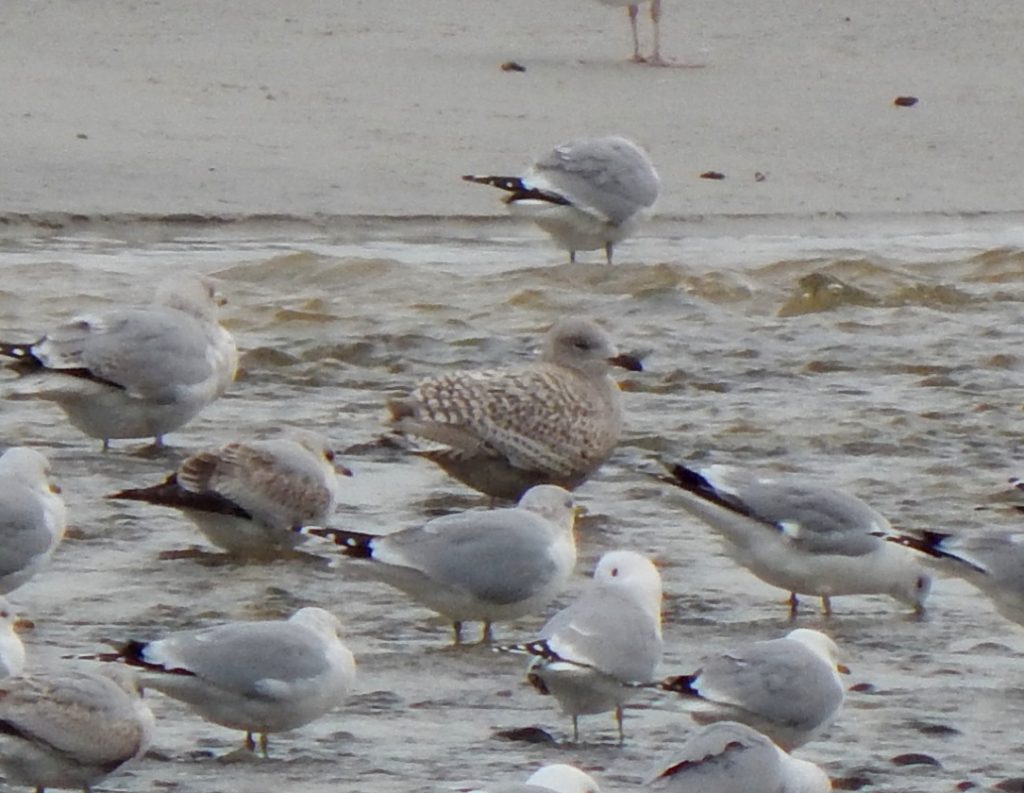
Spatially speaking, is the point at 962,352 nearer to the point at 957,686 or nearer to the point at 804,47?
the point at 957,686

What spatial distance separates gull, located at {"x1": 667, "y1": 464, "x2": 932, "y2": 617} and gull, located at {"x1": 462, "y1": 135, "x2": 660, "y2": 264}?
191 inches

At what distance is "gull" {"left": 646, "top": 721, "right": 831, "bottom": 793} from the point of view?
4914 mm

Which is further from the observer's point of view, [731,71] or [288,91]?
[731,71]

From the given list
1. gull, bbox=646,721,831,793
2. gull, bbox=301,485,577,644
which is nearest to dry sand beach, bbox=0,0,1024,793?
gull, bbox=301,485,577,644

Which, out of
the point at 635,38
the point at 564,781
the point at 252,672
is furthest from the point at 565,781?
the point at 635,38

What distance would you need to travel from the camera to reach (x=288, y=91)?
1506 cm

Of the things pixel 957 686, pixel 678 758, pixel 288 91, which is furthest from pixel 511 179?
pixel 678 758

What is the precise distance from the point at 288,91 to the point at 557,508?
28.0 ft

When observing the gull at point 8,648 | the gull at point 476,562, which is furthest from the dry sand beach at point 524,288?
the gull at point 8,648

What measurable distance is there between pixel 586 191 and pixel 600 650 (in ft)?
20.4

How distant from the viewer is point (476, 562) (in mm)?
6523

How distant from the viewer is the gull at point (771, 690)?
5656 millimetres

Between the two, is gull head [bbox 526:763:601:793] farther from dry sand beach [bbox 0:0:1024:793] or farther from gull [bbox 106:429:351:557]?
gull [bbox 106:429:351:557]

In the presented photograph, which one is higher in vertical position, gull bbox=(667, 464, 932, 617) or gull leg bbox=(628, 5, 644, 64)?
gull leg bbox=(628, 5, 644, 64)
